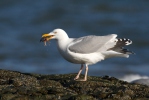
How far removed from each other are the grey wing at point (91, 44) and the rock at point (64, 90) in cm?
56

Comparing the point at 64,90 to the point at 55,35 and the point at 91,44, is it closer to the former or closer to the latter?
the point at 91,44

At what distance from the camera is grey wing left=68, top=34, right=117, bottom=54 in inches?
387

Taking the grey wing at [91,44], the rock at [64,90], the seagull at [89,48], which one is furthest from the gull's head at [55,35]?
the rock at [64,90]

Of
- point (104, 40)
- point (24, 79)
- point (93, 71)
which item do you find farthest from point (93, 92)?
point (93, 71)

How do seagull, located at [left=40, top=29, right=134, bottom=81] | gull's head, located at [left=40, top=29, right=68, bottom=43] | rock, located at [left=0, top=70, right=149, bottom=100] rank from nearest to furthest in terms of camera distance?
rock, located at [left=0, top=70, right=149, bottom=100] → seagull, located at [left=40, top=29, right=134, bottom=81] → gull's head, located at [left=40, top=29, right=68, bottom=43]

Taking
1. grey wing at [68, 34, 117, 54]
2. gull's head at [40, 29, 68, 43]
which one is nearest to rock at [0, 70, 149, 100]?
grey wing at [68, 34, 117, 54]

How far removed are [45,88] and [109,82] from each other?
1.57 metres

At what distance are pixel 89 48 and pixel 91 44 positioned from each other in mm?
73

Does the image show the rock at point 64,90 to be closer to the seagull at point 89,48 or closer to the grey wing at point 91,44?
the seagull at point 89,48

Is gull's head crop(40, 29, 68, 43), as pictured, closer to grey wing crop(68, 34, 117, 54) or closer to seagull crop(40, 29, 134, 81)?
seagull crop(40, 29, 134, 81)

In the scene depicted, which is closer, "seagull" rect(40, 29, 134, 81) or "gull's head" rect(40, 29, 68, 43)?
"seagull" rect(40, 29, 134, 81)

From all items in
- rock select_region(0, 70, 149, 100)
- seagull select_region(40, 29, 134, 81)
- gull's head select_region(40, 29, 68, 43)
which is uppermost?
gull's head select_region(40, 29, 68, 43)

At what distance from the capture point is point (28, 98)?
310 inches

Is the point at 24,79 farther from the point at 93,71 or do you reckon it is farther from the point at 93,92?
the point at 93,71
